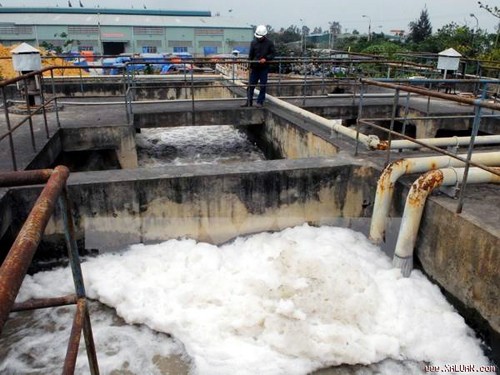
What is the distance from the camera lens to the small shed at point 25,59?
832 centimetres

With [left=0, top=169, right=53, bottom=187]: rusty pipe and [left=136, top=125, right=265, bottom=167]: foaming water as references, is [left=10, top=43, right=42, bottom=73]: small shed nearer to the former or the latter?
[left=136, top=125, right=265, bottom=167]: foaming water

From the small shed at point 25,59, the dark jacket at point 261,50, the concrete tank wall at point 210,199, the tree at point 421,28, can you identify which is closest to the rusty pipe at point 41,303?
the concrete tank wall at point 210,199

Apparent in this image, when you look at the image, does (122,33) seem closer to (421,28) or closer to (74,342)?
(421,28)

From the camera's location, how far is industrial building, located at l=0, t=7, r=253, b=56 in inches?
2069

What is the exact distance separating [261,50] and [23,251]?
7.65m

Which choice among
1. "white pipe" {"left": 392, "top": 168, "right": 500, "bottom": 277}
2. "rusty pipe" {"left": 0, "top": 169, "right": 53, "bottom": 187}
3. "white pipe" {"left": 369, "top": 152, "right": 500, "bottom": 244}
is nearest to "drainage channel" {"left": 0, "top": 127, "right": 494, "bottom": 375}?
"white pipe" {"left": 392, "top": 168, "right": 500, "bottom": 277}

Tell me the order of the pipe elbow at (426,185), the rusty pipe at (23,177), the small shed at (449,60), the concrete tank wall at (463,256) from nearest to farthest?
the rusty pipe at (23,177) < the concrete tank wall at (463,256) < the pipe elbow at (426,185) < the small shed at (449,60)

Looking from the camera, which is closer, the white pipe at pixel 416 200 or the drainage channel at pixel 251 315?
the drainage channel at pixel 251 315

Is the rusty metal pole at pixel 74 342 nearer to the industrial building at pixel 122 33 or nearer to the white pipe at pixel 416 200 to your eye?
the white pipe at pixel 416 200

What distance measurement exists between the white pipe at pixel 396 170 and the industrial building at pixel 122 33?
5125 centimetres

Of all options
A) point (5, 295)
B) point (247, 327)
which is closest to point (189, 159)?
point (247, 327)

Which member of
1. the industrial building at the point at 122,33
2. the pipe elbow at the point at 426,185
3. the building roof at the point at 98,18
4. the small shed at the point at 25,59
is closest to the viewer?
the pipe elbow at the point at 426,185

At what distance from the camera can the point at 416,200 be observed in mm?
4109

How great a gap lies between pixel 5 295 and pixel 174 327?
298cm
